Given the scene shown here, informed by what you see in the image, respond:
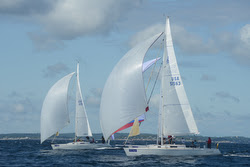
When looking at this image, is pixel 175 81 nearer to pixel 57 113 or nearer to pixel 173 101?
pixel 173 101

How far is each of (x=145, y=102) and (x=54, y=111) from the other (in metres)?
24.6

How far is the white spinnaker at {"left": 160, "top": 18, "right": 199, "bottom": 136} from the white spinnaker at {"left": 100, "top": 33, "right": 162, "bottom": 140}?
421cm

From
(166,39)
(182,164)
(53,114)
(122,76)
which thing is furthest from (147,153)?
(53,114)

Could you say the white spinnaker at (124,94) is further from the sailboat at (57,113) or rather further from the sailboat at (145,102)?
the sailboat at (57,113)

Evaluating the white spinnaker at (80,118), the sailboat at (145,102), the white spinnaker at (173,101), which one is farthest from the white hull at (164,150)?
the white spinnaker at (80,118)

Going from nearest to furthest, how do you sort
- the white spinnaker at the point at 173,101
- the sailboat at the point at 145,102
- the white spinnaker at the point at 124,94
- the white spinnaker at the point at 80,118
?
the white spinnaker at the point at 124,94
the sailboat at the point at 145,102
the white spinnaker at the point at 173,101
the white spinnaker at the point at 80,118

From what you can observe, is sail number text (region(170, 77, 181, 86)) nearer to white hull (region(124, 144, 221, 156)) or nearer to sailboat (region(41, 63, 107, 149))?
white hull (region(124, 144, 221, 156))

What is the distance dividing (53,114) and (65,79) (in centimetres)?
536

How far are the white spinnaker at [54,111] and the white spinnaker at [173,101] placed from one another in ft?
71.6

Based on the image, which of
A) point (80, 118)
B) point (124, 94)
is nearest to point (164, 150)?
point (124, 94)

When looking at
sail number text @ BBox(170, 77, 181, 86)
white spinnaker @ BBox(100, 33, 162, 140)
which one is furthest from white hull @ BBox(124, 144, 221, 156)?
sail number text @ BBox(170, 77, 181, 86)

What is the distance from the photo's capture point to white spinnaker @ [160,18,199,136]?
4197 centimetres

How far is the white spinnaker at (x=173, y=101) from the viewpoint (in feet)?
138

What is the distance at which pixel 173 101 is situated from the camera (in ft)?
139
